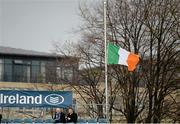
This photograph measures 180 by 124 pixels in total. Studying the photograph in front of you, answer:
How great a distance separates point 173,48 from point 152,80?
9.74ft

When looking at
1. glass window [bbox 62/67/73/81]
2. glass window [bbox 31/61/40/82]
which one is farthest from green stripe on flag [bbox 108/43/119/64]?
glass window [bbox 31/61/40/82]

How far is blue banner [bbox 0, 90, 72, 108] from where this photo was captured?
2827 cm

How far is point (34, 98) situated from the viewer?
28.7m

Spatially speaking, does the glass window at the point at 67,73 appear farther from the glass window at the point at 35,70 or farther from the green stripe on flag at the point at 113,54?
the glass window at the point at 35,70

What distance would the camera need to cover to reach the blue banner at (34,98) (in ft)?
92.7

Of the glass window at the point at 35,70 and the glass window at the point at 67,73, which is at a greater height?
the glass window at the point at 35,70

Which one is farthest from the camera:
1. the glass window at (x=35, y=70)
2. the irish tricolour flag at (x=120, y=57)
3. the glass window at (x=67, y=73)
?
the glass window at (x=35, y=70)

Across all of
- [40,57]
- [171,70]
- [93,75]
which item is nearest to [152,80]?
[171,70]

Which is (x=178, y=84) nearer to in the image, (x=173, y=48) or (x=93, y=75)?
(x=173, y=48)

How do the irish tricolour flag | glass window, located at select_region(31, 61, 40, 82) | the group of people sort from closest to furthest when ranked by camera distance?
→ the group of people, the irish tricolour flag, glass window, located at select_region(31, 61, 40, 82)

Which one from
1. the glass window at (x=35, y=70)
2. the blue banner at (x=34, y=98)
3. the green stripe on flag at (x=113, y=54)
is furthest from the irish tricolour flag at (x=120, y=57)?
the glass window at (x=35, y=70)

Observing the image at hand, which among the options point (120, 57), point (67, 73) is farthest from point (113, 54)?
point (67, 73)

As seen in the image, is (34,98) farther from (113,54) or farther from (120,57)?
(120,57)

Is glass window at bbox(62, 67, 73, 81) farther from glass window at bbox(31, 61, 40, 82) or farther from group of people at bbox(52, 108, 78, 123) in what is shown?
glass window at bbox(31, 61, 40, 82)
